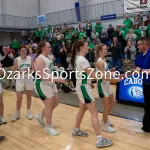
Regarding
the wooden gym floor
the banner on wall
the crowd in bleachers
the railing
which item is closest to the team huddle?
the wooden gym floor

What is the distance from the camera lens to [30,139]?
386 cm

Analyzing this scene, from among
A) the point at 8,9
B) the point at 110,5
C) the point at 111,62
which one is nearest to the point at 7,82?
the point at 111,62

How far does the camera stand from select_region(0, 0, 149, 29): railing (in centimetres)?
1348

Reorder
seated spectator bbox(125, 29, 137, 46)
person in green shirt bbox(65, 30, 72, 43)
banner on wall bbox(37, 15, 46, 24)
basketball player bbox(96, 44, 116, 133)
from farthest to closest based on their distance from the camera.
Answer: banner on wall bbox(37, 15, 46, 24), person in green shirt bbox(65, 30, 72, 43), seated spectator bbox(125, 29, 137, 46), basketball player bbox(96, 44, 116, 133)

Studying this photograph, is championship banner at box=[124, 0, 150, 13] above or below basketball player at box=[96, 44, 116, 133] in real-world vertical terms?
above

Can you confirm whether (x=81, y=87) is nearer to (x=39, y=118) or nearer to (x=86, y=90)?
(x=86, y=90)

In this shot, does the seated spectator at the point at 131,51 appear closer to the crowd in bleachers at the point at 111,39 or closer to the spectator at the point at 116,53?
the crowd in bleachers at the point at 111,39

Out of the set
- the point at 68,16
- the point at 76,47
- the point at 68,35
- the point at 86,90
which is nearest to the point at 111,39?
the point at 68,35

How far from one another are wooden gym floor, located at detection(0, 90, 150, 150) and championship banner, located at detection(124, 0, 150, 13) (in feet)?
25.4

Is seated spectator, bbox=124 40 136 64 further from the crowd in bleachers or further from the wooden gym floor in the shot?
the wooden gym floor

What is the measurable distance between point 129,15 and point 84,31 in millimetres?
2502

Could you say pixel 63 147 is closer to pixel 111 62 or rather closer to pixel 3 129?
pixel 3 129

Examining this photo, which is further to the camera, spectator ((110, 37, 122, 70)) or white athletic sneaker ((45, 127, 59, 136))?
spectator ((110, 37, 122, 70))

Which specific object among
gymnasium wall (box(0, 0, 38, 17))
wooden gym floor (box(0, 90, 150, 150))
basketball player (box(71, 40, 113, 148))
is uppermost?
gymnasium wall (box(0, 0, 38, 17))
